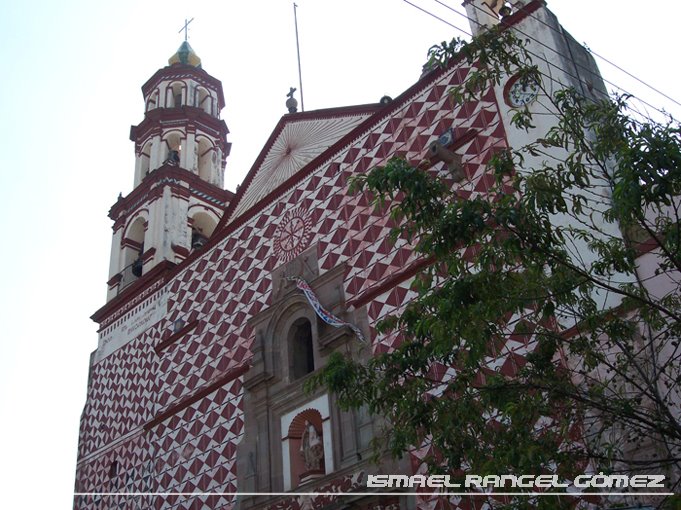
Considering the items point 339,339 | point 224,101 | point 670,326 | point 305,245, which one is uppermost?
point 224,101

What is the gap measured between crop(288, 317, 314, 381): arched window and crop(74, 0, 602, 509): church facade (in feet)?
0.09

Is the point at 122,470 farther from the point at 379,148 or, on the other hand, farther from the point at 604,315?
the point at 604,315

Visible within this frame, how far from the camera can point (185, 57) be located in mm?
25953

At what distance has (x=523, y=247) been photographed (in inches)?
249

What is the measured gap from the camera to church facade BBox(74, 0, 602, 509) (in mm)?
12602

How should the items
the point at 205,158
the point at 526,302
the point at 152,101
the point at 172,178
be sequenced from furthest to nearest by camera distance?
1. the point at 152,101
2. the point at 205,158
3. the point at 172,178
4. the point at 526,302

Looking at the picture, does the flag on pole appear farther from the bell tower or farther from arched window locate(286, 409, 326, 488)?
the bell tower

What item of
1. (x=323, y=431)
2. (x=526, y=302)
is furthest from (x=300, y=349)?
(x=526, y=302)

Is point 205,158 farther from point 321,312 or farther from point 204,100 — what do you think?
point 321,312

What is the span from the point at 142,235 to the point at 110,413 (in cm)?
543

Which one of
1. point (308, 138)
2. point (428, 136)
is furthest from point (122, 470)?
point (428, 136)

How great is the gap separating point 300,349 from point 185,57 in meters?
15.0

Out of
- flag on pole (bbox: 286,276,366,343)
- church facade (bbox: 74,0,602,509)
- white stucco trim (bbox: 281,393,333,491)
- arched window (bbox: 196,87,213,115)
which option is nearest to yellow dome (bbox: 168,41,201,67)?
arched window (bbox: 196,87,213,115)

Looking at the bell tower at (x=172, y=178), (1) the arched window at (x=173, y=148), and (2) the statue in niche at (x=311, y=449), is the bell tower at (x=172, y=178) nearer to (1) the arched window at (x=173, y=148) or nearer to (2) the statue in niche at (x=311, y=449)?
(1) the arched window at (x=173, y=148)
